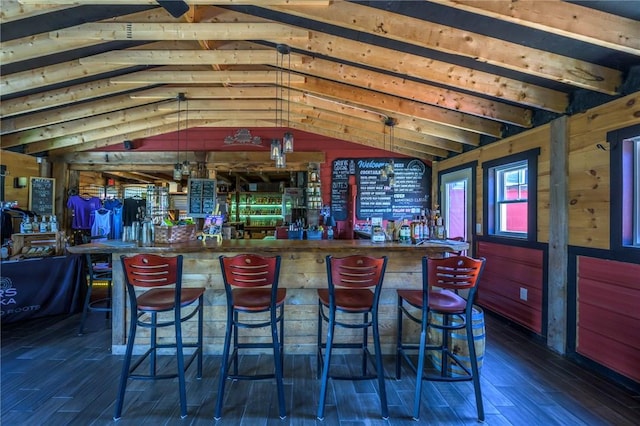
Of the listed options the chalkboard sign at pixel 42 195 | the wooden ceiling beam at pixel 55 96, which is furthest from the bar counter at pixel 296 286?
the chalkboard sign at pixel 42 195

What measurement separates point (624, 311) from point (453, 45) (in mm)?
2613

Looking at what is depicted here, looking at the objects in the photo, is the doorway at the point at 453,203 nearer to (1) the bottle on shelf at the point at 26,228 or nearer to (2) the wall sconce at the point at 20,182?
(1) the bottle on shelf at the point at 26,228

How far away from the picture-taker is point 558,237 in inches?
127

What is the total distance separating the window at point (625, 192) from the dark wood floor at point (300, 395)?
124 centimetres

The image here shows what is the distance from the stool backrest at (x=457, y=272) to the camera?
2.24 metres

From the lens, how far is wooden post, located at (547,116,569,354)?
3.17 meters

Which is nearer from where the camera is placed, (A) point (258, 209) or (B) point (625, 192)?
(B) point (625, 192)

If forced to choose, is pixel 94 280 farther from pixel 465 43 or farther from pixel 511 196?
pixel 511 196

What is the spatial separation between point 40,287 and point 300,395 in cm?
369

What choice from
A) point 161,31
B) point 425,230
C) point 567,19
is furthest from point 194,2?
point 425,230

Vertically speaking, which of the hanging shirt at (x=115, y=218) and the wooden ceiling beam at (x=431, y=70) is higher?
the wooden ceiling beam at (x=431, y=70)

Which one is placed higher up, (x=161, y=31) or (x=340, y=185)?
(x=161, y=31)

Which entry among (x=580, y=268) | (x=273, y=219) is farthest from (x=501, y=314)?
(x=273, y=219)

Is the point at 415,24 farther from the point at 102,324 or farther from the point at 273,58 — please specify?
the point at 102,324
